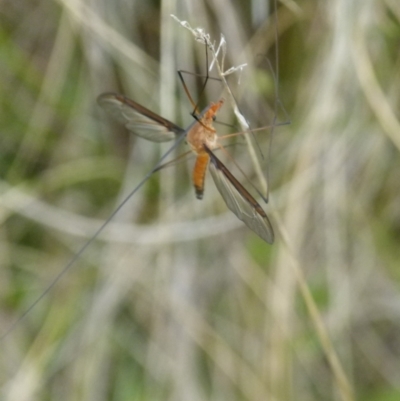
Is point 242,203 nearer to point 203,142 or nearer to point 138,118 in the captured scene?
point 203,142

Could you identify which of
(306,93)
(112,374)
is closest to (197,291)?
(112,374)

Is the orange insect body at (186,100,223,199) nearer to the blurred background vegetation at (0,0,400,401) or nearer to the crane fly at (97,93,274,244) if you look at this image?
the crane fly at (97,93,274,244)

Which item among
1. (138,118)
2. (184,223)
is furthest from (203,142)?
(184,223)

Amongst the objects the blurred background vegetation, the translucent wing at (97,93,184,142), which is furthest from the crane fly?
the blurred background vegetation

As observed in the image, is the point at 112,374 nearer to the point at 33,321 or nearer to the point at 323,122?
the point at 33,321

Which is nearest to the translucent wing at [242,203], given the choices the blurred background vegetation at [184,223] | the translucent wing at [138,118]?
the translucent wing at [138,118]

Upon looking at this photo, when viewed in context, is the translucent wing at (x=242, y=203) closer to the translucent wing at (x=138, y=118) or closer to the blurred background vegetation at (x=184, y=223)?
the translucent wing at (x=138, y=118)
